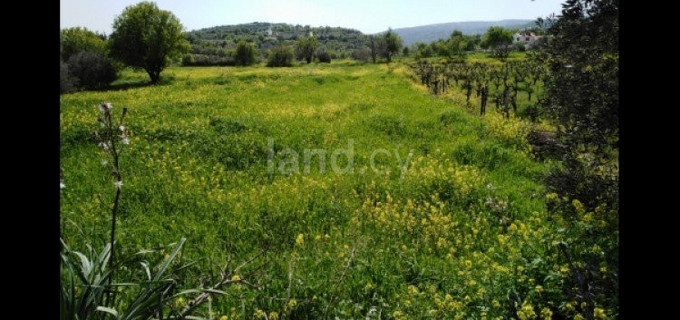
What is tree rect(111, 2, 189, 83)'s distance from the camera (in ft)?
141

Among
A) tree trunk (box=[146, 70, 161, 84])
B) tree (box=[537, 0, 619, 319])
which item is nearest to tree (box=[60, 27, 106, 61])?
tree trunk (box=[146, 70, 161, 84])

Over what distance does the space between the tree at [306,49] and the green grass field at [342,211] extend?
7841 centimetres

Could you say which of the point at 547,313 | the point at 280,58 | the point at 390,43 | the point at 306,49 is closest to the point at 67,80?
the point at 547,313

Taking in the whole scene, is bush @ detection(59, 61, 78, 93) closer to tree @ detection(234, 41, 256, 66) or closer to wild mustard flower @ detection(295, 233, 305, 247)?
wild mustard flower @ detection(295, 233, 305, 247)

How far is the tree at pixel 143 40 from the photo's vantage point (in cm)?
4312

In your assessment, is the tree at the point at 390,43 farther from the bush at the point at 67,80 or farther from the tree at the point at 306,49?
the bush at the point at 67,80

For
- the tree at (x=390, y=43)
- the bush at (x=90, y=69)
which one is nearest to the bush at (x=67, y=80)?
the bush at (x=90, y=69)

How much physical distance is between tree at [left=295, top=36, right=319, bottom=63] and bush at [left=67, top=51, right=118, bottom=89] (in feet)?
178

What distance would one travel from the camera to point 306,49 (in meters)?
93.7

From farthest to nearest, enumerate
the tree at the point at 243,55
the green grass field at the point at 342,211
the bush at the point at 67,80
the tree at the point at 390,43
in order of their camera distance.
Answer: the tree at the point at 390,43 → the tree at the point at 243,55 → the bush at the point at 67,80 → the green grass field at the point at 342,211

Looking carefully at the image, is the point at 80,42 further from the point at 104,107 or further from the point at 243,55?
the point at 104,107
